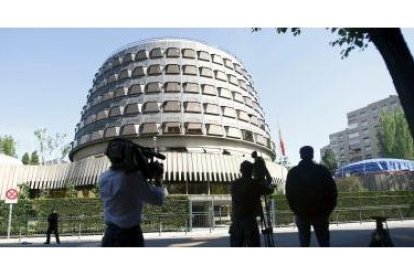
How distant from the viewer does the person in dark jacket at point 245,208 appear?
4578mm

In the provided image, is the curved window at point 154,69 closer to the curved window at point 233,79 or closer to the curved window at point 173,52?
the curved window at point 173,52

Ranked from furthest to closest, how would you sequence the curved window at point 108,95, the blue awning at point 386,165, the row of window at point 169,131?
the curved window at point 108,95 → the row of window at point 169,131 → the blue awning at point 386,165

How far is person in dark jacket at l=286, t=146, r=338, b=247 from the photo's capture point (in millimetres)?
4781

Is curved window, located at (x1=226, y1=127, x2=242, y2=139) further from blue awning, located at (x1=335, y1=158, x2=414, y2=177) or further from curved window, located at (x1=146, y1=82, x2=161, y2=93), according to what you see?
blue awning, located at (x1=335, y1=158, x2=414, y2=177)

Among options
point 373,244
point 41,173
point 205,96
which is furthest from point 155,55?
point 373,244

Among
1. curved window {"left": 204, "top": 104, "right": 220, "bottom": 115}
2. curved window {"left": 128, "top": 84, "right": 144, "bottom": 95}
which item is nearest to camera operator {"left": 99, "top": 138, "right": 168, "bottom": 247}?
curved window {"left": 204, "top": 104, "right": 220, "bottom": 115}

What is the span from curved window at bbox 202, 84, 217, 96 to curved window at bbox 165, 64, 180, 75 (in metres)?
3.04

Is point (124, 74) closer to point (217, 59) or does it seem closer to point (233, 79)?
point (217, 59)

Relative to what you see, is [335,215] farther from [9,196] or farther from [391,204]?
[9,196]

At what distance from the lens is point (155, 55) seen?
37.1 metres

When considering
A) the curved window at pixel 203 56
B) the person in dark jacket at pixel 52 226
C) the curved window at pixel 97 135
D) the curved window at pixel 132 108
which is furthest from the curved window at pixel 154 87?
the person in dark jacket at pixel 52 226

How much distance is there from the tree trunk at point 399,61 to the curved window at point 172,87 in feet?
97.3

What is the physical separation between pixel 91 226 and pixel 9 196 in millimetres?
2581
